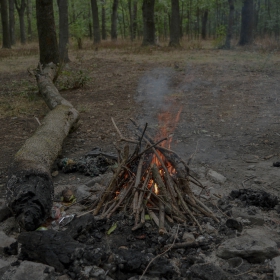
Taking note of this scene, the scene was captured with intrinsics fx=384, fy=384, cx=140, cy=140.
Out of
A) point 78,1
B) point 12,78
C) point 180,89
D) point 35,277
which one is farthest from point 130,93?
point 78,1

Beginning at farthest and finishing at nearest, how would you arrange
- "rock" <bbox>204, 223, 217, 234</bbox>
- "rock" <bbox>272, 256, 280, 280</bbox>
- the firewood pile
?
the firewood pile, "rock" <bbox>204, 223, 217, 234</bbox>, "rock" <bbox>272, 256, 280, 280</bbox>

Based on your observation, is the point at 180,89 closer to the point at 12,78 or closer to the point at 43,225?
the point at 12,78

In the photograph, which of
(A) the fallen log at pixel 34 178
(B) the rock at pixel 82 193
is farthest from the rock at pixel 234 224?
(A) the fallen log at pixel 34 178

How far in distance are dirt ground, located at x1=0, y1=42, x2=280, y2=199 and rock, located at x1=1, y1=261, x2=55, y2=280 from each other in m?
2.20

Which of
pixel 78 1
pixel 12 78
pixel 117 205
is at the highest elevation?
pixel 78 1

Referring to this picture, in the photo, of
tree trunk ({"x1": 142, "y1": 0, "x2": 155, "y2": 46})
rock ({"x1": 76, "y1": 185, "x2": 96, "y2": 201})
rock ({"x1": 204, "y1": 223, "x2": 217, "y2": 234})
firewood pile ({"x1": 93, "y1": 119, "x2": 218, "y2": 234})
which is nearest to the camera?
rock ({"x1": 204, "y1": 223, "x2": 217, "y2": 234})

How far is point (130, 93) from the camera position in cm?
1023

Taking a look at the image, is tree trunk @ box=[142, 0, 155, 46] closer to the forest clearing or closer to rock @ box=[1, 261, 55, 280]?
the forest clearing

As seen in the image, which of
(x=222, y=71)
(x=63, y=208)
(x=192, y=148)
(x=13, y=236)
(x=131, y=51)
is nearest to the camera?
(x=13, y=236)

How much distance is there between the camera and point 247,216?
148 inches

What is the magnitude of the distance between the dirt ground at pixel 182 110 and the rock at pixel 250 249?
1209mm

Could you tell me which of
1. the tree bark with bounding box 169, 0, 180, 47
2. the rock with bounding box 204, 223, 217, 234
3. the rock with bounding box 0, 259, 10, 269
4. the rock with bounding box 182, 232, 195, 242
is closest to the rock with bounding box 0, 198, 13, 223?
the rock with bounding box 0, 259, 10, 269

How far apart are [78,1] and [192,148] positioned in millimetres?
36201

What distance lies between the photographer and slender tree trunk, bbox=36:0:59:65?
34.5 ft
